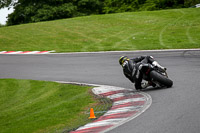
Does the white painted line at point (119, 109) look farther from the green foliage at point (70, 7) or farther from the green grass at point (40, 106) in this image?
the green foliage at point (70, 7)

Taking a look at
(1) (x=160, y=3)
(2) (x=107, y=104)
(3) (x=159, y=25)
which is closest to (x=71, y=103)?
(2) (x=107, y=104)

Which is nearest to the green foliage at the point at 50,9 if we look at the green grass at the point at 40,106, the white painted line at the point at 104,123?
the green grass at the point at 40,106

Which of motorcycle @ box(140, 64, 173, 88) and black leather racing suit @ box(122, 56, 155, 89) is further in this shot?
black leather racing suit @ box(122, 56, 155, 89)

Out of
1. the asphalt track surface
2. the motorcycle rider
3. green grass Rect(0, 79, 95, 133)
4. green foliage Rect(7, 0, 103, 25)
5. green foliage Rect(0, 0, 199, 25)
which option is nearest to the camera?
the asphalt track surface

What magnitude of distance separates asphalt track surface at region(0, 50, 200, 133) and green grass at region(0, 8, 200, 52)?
3.18 meters

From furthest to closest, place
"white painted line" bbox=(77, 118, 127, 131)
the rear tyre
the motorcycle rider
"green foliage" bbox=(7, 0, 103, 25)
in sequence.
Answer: "green foliage" bbox=(7, 0, 103, 25) → the motorcycle rider → the rear tyre → "white painted line" bbox=(77, 118, 127, 131)

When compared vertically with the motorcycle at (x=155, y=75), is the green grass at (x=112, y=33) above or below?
below

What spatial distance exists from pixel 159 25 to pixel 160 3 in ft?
79.4

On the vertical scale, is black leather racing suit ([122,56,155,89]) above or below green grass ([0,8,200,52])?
above

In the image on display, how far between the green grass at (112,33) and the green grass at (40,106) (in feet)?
31.9

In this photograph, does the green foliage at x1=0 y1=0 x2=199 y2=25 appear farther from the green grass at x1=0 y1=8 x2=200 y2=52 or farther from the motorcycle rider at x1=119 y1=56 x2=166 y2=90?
the motorcycle rider at x1=119 y1=56 x2=166 y2=90

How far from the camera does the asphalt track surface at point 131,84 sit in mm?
6338

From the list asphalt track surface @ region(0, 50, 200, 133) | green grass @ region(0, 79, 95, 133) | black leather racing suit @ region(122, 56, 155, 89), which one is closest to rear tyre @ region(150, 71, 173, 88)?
asphalt track surface @ region(0, 50, 200, 133)

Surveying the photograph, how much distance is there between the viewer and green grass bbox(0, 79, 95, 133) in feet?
24.1
